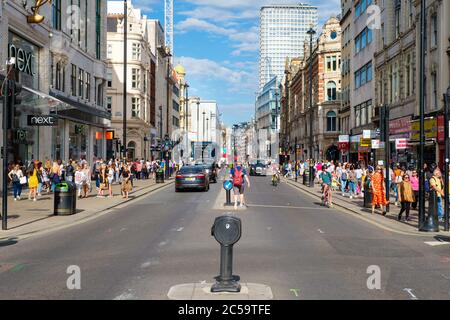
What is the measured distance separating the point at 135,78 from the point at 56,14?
1286 inches

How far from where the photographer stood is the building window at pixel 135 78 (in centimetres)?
6825

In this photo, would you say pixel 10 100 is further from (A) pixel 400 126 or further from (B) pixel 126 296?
(A) pixel 400 126

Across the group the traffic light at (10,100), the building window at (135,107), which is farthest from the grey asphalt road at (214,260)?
the building window at (135,107)

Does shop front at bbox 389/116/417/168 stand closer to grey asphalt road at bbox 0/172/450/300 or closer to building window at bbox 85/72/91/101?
grey asphalt road at bbox 0/172/450/300

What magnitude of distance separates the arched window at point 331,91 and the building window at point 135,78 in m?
24.6

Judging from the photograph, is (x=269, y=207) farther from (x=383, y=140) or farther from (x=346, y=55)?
(x=346, y=55)

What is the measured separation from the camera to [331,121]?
7244 centimetres

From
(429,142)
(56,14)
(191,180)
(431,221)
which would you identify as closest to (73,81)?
(56,14)

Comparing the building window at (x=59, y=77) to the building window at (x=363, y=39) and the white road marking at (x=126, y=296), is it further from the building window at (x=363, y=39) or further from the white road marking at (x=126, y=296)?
the white road marking at (x=126, y=296)

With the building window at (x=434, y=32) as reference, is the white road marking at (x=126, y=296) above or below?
below

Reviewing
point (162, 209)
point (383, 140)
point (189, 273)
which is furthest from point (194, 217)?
point (189, 273)

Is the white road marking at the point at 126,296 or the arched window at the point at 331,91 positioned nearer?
the white road marking at the point at 126,296

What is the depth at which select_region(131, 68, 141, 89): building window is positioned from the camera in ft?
224
